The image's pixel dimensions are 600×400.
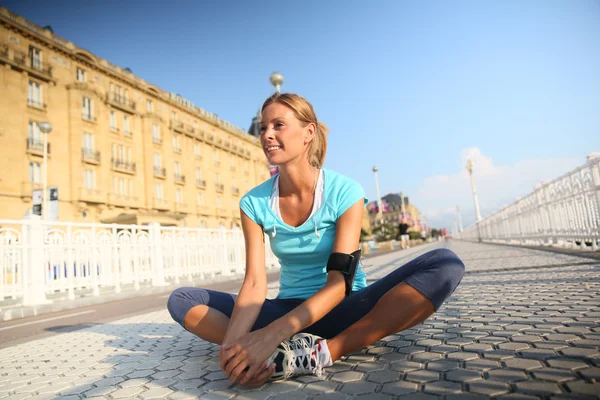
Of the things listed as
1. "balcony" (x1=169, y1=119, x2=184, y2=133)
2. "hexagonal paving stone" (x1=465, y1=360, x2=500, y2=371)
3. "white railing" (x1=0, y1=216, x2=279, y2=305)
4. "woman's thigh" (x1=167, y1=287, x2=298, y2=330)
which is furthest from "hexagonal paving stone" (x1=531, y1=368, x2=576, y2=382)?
"balcony" (x1=169, y1=119, x2=184, y2=133)

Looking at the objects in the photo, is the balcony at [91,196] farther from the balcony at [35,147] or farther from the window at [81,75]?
the window at [81,75]

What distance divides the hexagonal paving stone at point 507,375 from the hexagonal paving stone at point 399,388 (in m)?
0.33

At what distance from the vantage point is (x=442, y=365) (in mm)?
1690

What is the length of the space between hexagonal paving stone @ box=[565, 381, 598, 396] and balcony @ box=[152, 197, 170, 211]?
31.7m

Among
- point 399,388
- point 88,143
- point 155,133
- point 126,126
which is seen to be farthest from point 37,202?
point 155,133

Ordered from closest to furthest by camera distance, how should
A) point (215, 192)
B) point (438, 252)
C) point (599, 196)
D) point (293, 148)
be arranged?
point (438, 252) < point (293, 148) < point (599, 196) < point (215, 192)

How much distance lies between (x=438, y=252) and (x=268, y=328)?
2.98ft

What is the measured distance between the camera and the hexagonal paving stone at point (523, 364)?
1538mm

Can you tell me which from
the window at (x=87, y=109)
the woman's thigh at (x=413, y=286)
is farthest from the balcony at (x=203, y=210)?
the woman's thigh at (x=413, y=286)

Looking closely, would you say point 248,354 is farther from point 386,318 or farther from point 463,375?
point 463,375

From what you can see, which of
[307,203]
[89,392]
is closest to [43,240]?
[89,392]

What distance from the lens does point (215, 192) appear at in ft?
129

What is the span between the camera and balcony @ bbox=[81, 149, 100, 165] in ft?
81.0

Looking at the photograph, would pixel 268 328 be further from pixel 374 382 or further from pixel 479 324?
pixel 479 324
